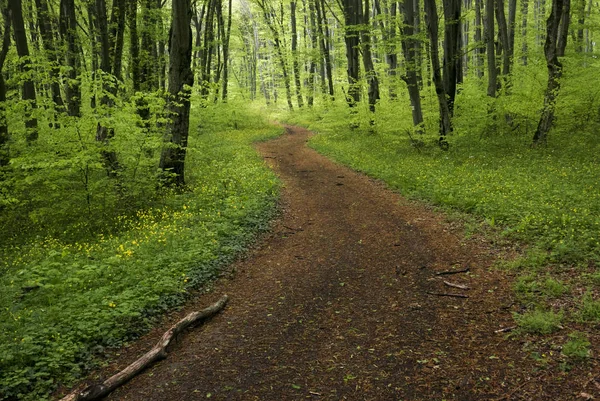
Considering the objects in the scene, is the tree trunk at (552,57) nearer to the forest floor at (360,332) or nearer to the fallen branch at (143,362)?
the forest floor at (360,332)

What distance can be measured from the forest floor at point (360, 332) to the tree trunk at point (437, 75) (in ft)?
26.0

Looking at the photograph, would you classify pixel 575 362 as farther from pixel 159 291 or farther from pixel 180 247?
pixel 180 247

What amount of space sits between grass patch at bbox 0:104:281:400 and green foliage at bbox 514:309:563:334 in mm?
4614

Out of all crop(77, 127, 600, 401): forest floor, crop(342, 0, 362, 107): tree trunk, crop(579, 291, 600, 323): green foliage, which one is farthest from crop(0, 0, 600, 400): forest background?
crop(342, 0, 362, 107): tree trunk

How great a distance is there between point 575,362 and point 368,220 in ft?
18.4

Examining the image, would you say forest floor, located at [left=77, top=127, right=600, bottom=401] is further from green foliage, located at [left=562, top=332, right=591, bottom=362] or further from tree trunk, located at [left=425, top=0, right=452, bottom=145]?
tree trunk, located at [left=425, top=0, right=452, bottom=145]

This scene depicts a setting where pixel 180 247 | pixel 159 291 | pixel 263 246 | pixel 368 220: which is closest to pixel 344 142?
pixel 368 220

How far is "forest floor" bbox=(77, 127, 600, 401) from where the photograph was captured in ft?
12.7

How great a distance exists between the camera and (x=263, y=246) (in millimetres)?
8281

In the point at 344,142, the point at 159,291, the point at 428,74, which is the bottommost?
the point at 159,291

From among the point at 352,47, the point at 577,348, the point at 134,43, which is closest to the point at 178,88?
the point at 134,43

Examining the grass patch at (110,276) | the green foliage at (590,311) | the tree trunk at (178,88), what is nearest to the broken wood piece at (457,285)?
the green foliage at (590,311)

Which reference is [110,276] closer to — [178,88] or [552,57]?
[178,88]

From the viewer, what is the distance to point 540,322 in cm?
447
